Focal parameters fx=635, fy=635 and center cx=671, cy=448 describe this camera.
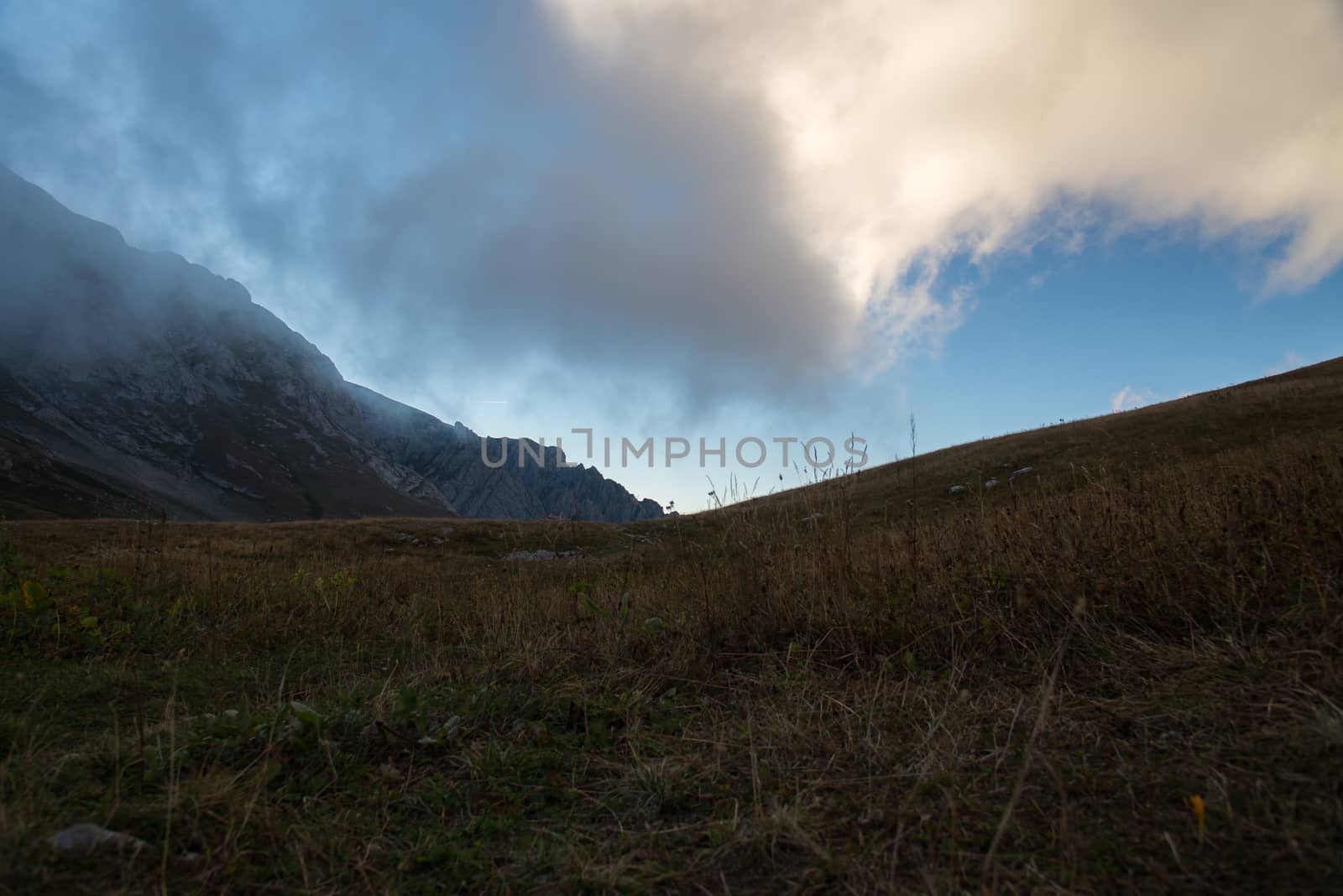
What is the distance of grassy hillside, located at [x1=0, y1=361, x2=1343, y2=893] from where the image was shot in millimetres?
1677

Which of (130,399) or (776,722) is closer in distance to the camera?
(776,722)

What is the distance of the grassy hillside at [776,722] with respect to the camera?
1677 mm

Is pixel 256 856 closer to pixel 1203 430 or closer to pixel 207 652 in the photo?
pixel 207 652

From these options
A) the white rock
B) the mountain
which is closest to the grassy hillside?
the white rock

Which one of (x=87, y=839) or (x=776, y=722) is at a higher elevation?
(x=776, y=722)

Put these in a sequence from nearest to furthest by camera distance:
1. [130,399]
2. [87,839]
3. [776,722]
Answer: [87,839]
[776,722]
[130,399]

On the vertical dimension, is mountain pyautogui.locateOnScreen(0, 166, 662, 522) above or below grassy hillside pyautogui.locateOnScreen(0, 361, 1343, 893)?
above

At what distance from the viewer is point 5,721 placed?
262cm

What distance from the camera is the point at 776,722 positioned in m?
2.63

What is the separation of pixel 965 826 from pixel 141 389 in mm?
225452

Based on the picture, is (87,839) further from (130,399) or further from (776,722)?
(130,399)

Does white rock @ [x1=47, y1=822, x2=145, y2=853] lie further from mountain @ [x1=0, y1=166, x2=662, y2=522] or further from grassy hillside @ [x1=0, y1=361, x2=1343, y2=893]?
mountain @ [x1=0, y1=166, x2=662, y2=522]

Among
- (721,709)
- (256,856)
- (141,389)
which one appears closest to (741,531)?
(721,709)

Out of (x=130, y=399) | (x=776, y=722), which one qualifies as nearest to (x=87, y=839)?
(x=776, y=722)
